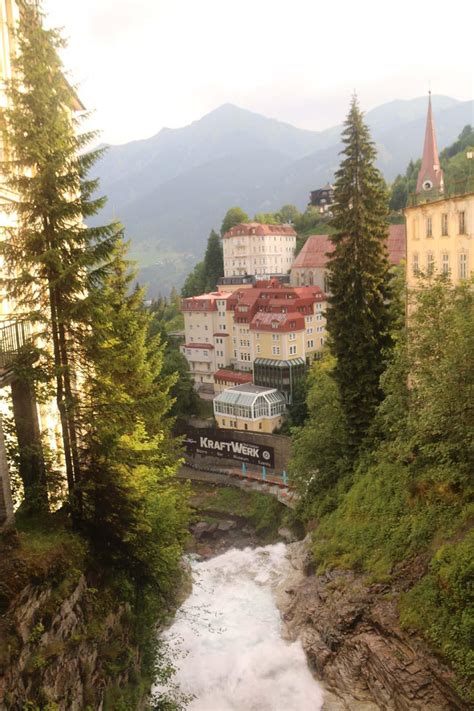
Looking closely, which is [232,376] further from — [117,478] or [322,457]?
[117,478]

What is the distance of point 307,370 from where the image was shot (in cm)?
6303

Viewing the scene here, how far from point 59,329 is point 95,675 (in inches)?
340

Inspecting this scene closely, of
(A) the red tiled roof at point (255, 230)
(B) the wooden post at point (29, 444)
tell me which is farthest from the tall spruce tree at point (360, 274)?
(A) the red tiled roof at point (255, 230)

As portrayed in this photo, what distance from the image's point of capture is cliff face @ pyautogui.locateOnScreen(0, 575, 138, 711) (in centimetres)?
1060

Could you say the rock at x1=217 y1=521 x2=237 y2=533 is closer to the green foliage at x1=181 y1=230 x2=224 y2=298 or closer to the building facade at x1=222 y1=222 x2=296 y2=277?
the building facade at x1=222 y1=222 x2=296 y2=277

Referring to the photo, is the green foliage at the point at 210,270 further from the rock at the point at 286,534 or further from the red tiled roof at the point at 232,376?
the rock at the point at 286,534

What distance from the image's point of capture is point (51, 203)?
13773mm

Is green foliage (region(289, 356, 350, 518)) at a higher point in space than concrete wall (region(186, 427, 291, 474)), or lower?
higher

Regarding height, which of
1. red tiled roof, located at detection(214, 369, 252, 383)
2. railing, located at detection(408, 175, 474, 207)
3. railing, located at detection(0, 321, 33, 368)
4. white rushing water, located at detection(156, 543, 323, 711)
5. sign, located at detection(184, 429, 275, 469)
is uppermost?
railing, located at detection(408, 175, 474, 207)

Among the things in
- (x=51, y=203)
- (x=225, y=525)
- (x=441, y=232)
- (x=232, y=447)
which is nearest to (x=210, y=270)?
(x=232, y=447)

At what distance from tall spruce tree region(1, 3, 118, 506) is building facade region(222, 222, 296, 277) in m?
85.5

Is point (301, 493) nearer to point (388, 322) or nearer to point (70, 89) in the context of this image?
point (388, 322)

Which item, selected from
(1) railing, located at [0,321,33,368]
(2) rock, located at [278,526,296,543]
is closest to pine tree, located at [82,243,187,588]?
(1) railing, located at [0,321,33,368]

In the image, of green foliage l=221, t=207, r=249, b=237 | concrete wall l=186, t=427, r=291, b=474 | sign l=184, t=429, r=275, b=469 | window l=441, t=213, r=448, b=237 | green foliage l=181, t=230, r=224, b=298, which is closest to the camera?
window l=441, t=213, r=448, b=237
